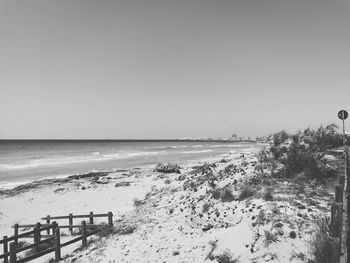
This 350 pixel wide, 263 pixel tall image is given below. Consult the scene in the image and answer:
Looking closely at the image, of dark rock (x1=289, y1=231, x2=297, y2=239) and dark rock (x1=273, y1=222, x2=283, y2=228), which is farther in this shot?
dark rock (x1=273, y1=222, x2=283, y2=228)

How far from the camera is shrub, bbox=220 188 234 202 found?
1019cm

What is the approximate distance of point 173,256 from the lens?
27.1 feet

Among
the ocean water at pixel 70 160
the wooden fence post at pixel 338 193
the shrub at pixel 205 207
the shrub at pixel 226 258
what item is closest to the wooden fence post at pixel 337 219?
the wooden fence post at pixel 338 193

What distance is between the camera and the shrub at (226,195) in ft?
33.4

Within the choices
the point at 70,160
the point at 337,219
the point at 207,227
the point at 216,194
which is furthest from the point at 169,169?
the point at 70,160

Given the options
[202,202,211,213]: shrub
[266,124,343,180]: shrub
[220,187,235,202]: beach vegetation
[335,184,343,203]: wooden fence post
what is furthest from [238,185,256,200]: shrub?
[335,184,343,203]: wooden fence post

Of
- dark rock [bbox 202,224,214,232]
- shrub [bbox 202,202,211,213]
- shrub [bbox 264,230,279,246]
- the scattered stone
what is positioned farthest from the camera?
the scattered stone

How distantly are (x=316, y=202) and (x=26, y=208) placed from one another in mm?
18470

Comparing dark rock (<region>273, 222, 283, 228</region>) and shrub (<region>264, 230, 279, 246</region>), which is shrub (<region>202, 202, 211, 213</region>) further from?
shrub (<region>264, 230, 279, 246</region>)

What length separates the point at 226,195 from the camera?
1045cm

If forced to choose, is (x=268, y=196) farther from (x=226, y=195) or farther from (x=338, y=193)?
(x=338, y=193)

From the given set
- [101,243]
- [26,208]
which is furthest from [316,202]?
[26,208]

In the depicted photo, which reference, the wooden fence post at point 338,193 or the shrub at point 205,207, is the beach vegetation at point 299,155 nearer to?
the shrub at point 205,207

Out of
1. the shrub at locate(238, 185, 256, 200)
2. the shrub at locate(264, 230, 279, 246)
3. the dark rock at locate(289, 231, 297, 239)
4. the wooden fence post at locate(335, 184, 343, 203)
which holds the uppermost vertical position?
the wooden fence post at locate(335, 184, 343, 203)
